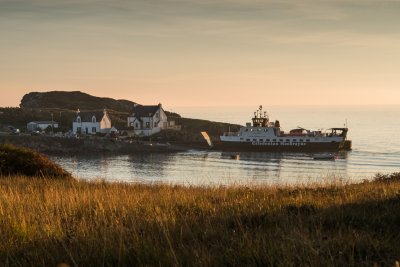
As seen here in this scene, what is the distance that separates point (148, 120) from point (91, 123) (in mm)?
15376

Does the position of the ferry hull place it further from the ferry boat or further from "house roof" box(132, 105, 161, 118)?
"house roof" box(132, 105, 161, 118)

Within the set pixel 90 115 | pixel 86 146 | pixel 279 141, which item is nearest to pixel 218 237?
pixel 279 141

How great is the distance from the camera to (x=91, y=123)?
11988 centimetres

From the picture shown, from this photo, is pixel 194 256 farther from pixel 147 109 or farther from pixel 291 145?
pixel 147 109

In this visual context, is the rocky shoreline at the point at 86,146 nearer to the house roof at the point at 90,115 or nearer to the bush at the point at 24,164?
the house roof at the point at 90,115

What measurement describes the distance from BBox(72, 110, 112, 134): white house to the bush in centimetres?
10059

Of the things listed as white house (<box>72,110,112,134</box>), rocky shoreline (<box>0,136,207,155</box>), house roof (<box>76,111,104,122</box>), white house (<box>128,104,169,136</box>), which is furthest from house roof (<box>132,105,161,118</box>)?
rocky shoreline (<box>0,136,207,155</box>)

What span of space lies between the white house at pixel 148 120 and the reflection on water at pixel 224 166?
97.1ft

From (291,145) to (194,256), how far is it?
97013 millimetres

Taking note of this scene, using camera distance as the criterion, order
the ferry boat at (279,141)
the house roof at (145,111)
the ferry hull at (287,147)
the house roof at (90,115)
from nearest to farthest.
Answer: the ferry hull at (287,147) → the ferry boat at (279,141) → the house roof at (90,115) → the house roof at (145,111)

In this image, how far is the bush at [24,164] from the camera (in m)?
19.3

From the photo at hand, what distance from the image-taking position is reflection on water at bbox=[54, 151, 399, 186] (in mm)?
60900

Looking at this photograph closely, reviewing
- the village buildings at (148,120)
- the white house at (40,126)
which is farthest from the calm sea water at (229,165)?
the white house at (40,126)

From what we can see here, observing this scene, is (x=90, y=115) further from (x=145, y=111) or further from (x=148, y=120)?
(x=148, y=120)
